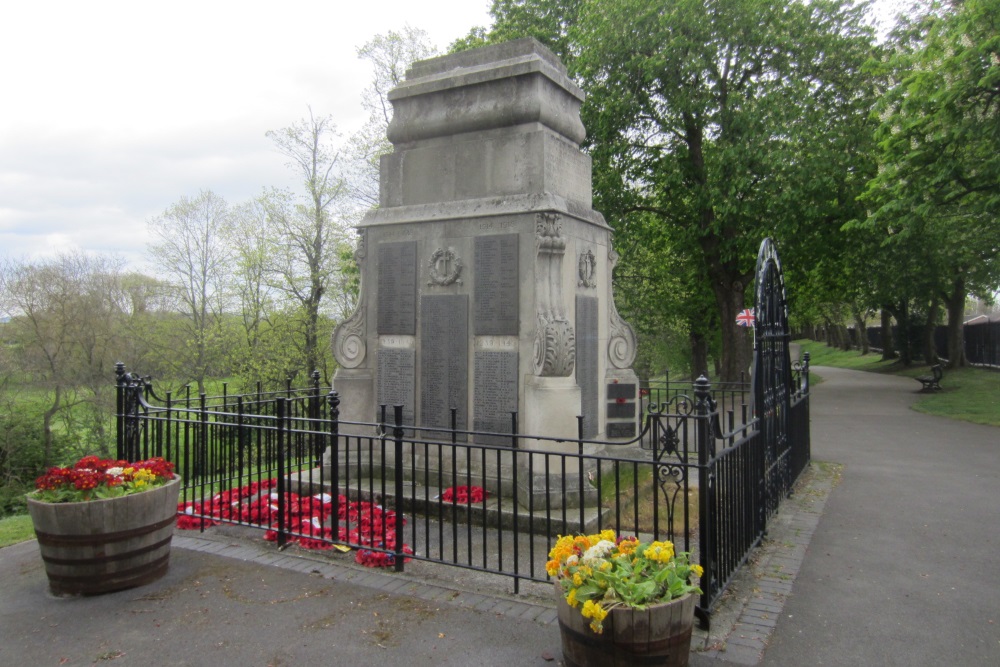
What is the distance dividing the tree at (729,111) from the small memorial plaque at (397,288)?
1213cm

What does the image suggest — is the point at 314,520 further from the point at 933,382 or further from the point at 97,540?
the point at 933,382

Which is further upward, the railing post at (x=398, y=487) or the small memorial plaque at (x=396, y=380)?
the small memorial plaque at (x=396, y=380)

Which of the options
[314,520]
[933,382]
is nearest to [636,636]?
[314,520]

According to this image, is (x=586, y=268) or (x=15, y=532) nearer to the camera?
(x=15, y=532)

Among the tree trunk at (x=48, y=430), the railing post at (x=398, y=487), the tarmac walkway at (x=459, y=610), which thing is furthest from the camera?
the tree trunk at (x=48, y=430)

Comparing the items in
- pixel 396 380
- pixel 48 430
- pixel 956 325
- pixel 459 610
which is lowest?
pixel 48 430

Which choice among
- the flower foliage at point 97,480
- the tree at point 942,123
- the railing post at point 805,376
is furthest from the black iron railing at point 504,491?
the tree at point 942,123

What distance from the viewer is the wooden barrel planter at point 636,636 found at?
3410 mm

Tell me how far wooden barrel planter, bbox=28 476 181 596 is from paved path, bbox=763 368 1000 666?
4.38 meters

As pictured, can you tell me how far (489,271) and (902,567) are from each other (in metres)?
4.68

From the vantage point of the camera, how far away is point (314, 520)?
6531 millimetres

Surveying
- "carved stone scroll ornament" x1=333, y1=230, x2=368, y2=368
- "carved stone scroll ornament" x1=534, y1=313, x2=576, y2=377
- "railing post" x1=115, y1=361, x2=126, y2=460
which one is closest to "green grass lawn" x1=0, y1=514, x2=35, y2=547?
"railing post" x1=115, y1=361, x2=126, y2=460

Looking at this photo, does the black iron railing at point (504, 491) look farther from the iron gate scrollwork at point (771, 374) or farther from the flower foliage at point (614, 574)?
the flower foliage at point (614, 574)

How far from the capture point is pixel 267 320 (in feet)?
86.9
